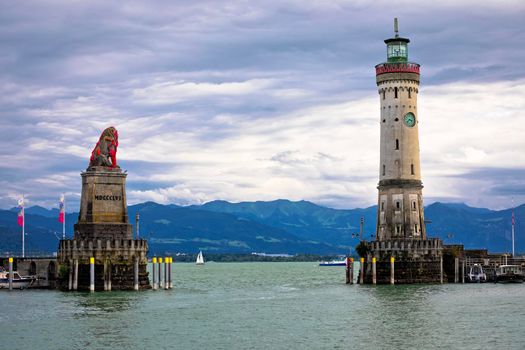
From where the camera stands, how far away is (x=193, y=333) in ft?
226

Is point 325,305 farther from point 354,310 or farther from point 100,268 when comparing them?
point 100,268

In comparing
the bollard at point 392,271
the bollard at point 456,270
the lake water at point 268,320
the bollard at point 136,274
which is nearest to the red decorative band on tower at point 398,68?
the bollard at point 392,271

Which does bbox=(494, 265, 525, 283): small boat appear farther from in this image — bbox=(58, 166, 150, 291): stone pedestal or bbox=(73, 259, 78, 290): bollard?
bbox=(73, 259, 78, 290): bollard

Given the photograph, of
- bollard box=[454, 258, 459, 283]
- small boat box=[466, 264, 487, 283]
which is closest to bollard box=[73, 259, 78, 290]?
bollard box=[454, 258, 459, 283]

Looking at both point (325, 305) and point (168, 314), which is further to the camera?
point (325, 305)

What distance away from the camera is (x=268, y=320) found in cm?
7744

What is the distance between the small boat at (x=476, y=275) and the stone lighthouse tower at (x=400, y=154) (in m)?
8.15

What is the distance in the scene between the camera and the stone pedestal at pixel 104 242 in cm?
9969

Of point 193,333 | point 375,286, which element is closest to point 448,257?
point 375,286

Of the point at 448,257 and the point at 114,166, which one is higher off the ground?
the point at 114,166

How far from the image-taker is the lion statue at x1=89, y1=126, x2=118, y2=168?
103762 mm

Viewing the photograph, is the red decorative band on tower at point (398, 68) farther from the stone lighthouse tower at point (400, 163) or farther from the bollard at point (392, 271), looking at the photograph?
the bollard at point (392, 271)

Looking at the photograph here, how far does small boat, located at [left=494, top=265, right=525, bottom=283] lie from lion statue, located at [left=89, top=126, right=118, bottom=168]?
166ft

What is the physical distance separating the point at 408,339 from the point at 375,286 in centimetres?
4696
